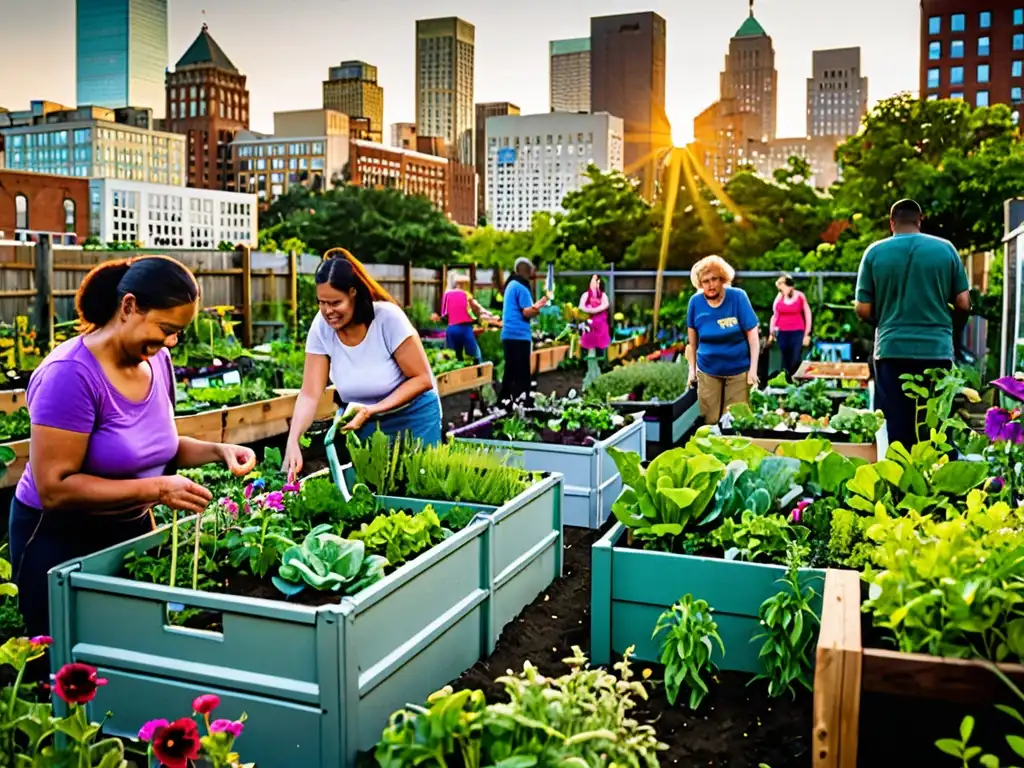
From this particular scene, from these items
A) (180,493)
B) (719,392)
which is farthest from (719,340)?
(180,493)

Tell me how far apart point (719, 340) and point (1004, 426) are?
3.41 m

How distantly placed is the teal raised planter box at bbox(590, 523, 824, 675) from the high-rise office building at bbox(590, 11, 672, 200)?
524ft

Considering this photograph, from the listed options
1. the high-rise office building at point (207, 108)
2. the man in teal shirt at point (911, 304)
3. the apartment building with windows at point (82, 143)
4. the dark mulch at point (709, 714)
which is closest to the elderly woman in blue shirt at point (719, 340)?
the man in teal shirt at point (911, 304)

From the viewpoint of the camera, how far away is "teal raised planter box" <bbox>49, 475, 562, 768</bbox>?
2.46m

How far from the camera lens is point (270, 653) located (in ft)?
8.21

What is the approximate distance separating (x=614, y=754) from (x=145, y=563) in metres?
1.60

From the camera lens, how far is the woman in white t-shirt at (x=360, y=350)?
3.90 metres

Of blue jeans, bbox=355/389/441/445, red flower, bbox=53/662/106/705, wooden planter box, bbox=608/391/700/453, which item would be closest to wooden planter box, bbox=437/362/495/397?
wooden planter box, bbox=608/391/700/453

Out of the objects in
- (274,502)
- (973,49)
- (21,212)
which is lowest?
(274,502)

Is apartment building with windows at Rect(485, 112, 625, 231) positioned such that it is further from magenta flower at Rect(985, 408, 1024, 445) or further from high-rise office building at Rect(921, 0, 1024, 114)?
magenta flower at Rect(985, 408, 1024, 445)

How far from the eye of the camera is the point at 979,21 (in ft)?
285

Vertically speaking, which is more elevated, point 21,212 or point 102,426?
point 21,212

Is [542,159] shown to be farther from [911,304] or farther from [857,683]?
[857,683]

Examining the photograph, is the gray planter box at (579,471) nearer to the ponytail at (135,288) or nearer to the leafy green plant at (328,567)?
the leafy green plant at (328,567)
